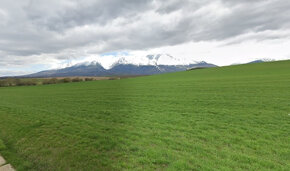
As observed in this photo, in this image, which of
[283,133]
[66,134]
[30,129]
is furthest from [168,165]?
[30,129]

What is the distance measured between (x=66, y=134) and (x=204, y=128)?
790 centimetres

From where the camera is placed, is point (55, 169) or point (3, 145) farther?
point (3, 145)

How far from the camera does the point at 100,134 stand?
8000mm

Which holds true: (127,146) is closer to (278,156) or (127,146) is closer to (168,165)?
(168,165)

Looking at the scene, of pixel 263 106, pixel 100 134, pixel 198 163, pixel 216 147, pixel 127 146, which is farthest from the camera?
pixel 263 106

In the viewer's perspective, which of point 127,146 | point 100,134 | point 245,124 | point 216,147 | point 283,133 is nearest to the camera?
point 216,147

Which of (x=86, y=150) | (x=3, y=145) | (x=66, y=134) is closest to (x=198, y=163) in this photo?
(x=86, y=150)

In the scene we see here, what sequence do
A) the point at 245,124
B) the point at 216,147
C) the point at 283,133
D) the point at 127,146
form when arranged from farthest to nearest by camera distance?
the point at 245,124, the point at 283,133, the point at 127,146, the point at 216,147

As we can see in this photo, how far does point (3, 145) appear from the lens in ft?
22.8

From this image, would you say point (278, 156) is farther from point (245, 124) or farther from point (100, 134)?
point (100, 134)

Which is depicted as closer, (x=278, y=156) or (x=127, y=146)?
(x=278, y=156)

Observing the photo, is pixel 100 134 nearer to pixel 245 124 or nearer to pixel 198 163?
pixel 198 163

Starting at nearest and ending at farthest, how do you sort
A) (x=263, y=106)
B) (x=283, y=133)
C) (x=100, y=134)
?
(x=283, y=133) < (x=100, y=134) < (x=263, y=106)

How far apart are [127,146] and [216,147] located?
3.93 m
